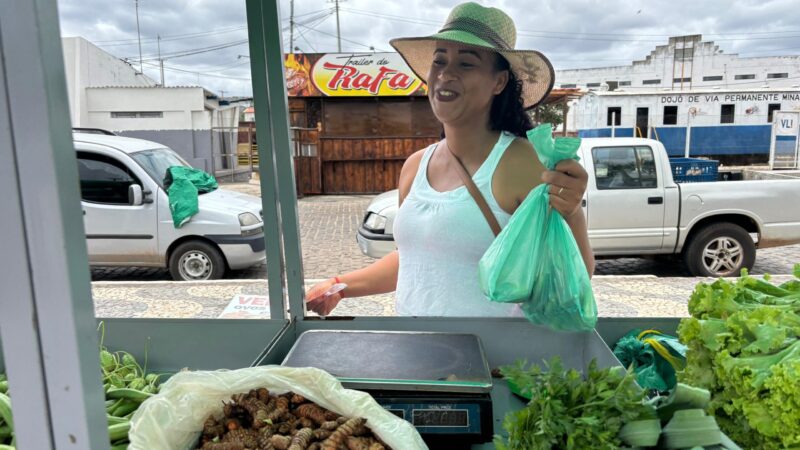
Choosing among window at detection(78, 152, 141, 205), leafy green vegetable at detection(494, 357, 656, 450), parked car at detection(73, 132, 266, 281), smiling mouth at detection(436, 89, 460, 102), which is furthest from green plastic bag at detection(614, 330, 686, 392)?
window at detection(78, 152, 141, 205)

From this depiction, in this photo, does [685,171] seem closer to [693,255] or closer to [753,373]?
[693,255]

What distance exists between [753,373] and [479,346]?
0.78 m

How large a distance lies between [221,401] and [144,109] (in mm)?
24679

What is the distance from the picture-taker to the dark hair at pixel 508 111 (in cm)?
224

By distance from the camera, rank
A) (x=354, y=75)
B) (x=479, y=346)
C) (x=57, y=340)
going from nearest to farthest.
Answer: (x=57, y=340)
(x=479, y=346)
(x=354, y=75)

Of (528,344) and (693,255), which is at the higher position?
(528,344)

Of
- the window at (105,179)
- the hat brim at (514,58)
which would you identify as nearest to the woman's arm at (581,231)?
the hat brim at (514,58)

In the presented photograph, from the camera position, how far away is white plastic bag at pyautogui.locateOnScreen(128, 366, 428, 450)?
1.34m

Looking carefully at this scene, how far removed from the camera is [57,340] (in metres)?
0.75

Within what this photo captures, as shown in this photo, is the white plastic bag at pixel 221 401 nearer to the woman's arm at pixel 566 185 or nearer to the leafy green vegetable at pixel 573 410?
the leafy green vegetable at pixel 573 410

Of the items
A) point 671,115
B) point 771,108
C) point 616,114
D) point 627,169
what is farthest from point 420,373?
point 771,108

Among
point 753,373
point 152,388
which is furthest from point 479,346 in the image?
point 152,388

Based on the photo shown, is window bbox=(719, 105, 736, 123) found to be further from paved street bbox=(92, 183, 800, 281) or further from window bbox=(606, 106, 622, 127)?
paved street bbox=(92, 183, 800, 281)

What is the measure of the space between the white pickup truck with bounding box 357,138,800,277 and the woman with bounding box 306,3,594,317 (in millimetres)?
4809
